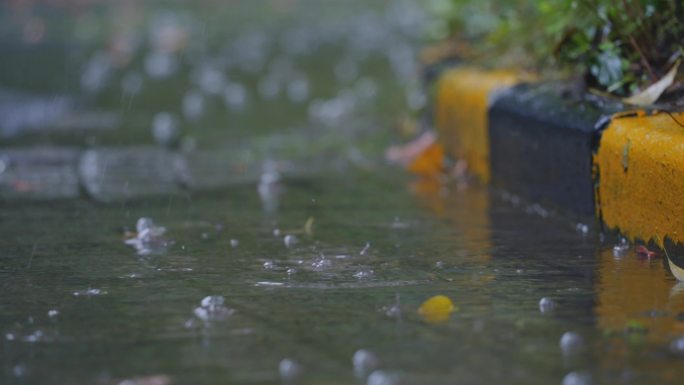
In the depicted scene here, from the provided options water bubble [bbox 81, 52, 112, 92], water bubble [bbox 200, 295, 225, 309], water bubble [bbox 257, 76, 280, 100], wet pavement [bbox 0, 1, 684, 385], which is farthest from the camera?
water bubble [bbox 81, 52, 112, 92]

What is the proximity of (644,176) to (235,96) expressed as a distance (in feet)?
22.9

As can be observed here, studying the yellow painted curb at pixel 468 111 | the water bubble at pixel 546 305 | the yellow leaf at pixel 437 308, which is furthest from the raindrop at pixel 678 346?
the yellow painted curb at pixel 468 111

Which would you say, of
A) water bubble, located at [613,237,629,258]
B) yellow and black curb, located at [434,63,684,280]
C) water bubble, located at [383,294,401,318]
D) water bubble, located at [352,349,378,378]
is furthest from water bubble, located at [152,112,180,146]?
water bubble, located at [352,349,378,378]

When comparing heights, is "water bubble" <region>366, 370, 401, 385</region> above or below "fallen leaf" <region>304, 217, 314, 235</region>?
below

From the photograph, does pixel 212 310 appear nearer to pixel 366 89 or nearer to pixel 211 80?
pixel 366 89

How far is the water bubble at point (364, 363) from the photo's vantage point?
296 cm

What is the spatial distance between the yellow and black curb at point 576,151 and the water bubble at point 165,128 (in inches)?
82.8

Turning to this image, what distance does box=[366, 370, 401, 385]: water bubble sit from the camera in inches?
111

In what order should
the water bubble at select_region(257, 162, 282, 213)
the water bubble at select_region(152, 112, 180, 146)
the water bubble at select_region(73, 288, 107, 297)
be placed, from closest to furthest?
the water bubble at select_region(73, 288, 107, 297) → the water bubble at select_region(257, 162, 282, 213) → the water bubble at select_region(152, 112, 180, 146)

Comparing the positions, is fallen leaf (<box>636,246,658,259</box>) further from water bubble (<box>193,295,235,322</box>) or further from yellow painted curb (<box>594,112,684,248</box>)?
water bubble (<box>193,295,235,322</box>)

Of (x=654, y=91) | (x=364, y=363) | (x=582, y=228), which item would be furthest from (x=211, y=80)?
(x=364, y=363)

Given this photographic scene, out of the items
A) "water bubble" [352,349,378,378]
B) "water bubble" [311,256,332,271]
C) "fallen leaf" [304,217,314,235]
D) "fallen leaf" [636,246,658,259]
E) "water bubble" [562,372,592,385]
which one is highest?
"fallen leaf" [304,217,314,235]

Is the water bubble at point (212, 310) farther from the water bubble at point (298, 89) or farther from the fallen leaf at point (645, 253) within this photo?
the water bubble at point (298, 89)

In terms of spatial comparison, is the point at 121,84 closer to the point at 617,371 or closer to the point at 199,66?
the point at 199,66
